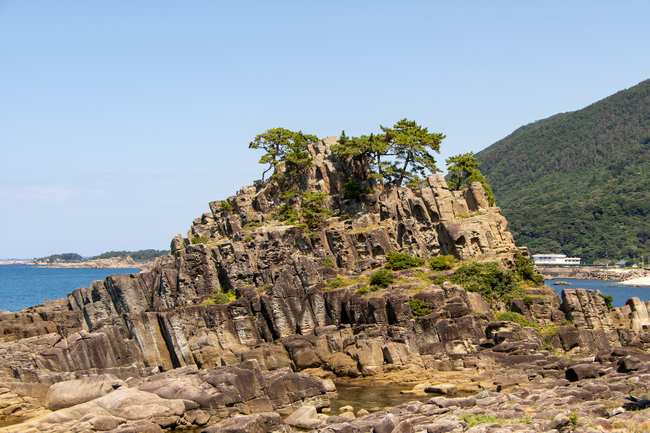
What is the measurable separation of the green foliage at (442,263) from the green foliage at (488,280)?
1.92 m

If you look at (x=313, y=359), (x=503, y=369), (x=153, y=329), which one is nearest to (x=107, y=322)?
(x=153, y=329)

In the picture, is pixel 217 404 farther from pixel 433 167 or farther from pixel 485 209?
pixel 433 167

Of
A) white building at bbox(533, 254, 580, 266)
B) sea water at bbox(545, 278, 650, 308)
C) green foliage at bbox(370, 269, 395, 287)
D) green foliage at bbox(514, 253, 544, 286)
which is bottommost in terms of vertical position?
sea water at bbox(545, 278, 650, 308)

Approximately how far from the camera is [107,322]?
4797 centimetres

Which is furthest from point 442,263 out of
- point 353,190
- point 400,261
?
point 353,190

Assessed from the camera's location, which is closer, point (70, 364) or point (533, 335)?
point (70, 364)

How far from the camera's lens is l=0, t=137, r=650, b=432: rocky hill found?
32.9 meters

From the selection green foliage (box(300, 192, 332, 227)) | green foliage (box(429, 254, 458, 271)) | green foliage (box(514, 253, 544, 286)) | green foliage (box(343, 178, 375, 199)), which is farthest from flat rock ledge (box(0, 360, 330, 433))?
green foliage (box(343, 178, 375, 199))

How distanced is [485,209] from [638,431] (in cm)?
4004

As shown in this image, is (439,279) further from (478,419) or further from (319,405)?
(478,419)

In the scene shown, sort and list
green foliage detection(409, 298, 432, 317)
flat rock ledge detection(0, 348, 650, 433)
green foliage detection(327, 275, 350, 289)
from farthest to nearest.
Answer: green foliage detection(327, 275, 350, 289)
green foliage detection(409, 298, 432, 317)
flat rock ledge detection(0, 348, 650, 433)

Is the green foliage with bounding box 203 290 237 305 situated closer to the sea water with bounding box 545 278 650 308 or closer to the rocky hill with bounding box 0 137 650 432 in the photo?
the rocky hill with bounding box 0 137 650 432

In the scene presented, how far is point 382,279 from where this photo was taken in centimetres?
5122

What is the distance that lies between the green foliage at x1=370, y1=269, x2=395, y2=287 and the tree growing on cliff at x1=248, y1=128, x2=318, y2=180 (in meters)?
27.7
